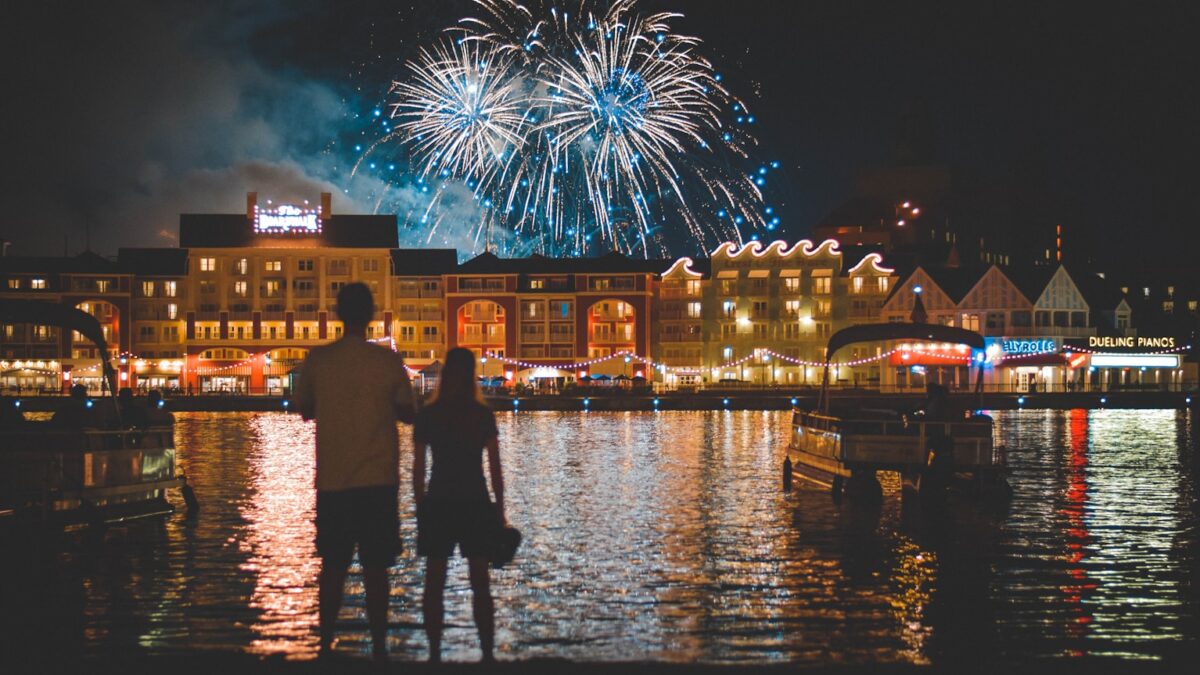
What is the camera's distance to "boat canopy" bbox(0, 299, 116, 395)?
1672 cm

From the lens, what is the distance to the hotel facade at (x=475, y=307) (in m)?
104

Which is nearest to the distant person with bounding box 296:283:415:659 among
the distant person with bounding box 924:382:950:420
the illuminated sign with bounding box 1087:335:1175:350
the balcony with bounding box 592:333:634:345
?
the distant person with bounding box 924:382:950:420

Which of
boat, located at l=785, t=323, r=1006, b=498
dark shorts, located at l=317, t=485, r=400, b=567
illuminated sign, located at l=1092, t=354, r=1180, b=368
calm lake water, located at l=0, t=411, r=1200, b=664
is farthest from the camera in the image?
illuminated sign, located at l=1092, t=354, r=1180, b=368

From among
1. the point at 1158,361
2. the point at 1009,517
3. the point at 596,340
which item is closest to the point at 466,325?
the point at 596,340

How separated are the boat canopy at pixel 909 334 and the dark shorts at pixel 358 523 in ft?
50.7

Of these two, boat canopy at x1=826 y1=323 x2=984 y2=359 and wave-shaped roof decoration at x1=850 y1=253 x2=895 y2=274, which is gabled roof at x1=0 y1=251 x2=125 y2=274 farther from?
boat canopy at x1=826 y1=323 x2=984 y2=359

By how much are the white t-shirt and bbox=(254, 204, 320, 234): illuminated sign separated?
10647 cm

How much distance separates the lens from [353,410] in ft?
28.5

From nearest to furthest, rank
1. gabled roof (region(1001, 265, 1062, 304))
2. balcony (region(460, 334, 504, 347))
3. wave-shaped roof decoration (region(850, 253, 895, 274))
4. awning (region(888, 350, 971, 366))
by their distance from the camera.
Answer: awning (region(888, 350, 971, 366))
gabled roof (region(1001, 265, 1062, 304))
wave-shaped roof decoration (region(850, 253, 895, 274))
balcony (region(460, 334, 504, 347))

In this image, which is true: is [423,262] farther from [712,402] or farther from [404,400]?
[404,400]

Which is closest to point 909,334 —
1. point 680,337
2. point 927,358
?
point 927,358

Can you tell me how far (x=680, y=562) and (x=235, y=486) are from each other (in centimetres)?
1320

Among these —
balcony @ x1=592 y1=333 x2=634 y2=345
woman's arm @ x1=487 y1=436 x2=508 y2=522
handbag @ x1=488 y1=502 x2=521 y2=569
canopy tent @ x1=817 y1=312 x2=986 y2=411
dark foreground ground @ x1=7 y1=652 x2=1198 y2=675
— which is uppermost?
balcony @ x1=592 y1=333 x2=634 y2=345

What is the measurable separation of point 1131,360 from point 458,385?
94456mm
